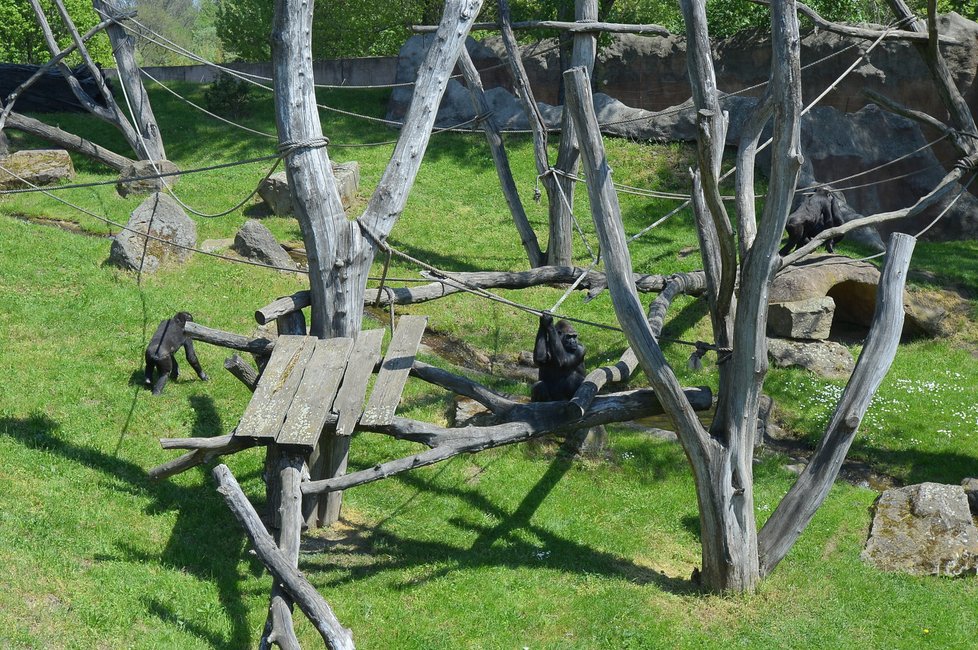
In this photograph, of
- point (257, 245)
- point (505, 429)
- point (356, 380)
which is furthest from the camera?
point (257, 245)

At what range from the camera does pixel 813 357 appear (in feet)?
43.0

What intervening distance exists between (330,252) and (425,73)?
74.5 inches

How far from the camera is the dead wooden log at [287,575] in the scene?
5613 millimetres

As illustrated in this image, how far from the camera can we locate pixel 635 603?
7512mm

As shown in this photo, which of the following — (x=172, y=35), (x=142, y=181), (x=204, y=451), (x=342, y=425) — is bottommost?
(x=204, y=451)

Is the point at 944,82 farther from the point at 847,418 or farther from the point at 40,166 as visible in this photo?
the point at 40,166

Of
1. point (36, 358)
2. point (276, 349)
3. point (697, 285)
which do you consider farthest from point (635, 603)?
point (36, 358)

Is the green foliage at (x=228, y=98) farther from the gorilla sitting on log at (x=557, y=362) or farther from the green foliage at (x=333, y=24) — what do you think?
the gorilla sitting on log at (x=557, y=362)

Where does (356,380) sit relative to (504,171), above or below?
below

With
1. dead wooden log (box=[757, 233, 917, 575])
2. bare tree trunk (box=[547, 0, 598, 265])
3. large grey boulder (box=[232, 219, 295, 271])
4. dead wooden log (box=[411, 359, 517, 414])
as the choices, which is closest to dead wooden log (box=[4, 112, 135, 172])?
large grey boulder (box=[232, 219, 295, 271])

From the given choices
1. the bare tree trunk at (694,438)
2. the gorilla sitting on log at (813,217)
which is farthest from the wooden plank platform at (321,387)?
the gorilla sitting on log at (813,217)

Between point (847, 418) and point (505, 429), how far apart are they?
2.80m

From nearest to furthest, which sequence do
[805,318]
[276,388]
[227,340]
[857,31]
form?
[276,388] → [227,340] → [857,31] → [805,318]

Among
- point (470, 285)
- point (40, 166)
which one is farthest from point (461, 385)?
point (40, 166)
